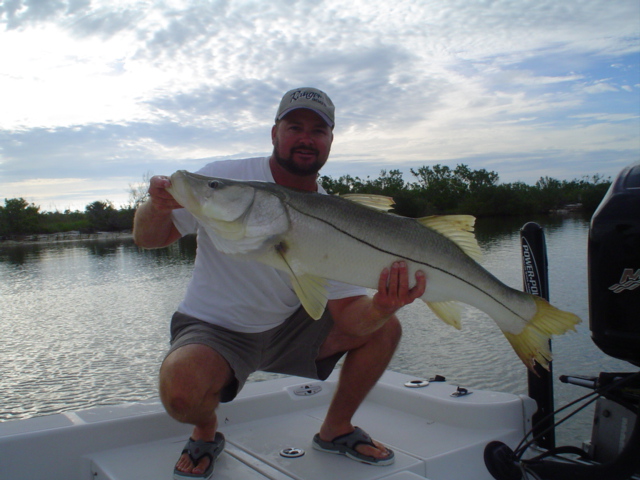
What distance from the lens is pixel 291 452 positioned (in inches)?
115

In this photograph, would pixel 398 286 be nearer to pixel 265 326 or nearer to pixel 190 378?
pixel 265 326

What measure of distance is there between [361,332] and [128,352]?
18.2 feet

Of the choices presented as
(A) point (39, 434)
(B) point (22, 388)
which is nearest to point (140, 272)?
(B) point (22, 388)

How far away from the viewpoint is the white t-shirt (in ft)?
9.77

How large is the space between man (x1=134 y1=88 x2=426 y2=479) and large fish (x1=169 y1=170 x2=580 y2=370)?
0.20 m

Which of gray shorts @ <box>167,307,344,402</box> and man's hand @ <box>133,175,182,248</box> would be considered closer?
man's hand @ <box>133,175,182,248</box>

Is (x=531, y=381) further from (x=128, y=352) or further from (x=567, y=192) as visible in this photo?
(x=567, y=192)

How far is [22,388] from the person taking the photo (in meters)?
6.00

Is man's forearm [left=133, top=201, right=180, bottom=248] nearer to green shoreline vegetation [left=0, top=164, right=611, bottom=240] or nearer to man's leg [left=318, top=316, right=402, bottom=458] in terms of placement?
man's leg [left=318, top=316, right=402, bottom=458]

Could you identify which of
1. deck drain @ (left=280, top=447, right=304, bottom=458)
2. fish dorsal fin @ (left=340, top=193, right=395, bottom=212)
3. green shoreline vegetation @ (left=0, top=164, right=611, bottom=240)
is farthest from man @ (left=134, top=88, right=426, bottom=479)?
green shoreline vegetation @ (left=0, top=164, right=611, bottom=240)

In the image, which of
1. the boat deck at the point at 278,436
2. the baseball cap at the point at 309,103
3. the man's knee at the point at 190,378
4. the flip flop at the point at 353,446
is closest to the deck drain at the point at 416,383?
the boat deck at the point at 278,436

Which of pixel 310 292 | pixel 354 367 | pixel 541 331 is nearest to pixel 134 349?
pixel 354 367

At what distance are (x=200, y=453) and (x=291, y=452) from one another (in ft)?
1.89

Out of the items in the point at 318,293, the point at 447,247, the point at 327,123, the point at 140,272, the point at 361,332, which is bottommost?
the point at 140,272
